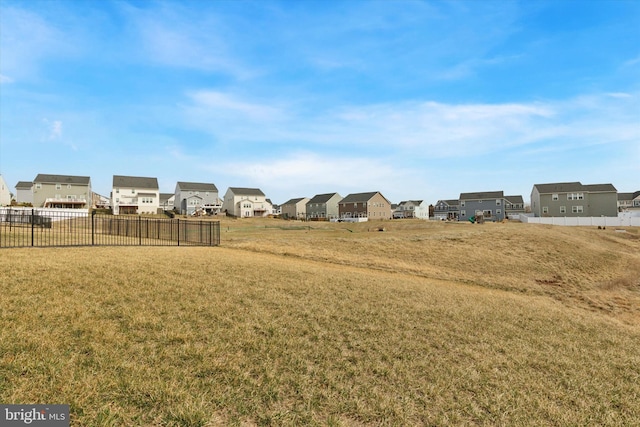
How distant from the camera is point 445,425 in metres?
4.29

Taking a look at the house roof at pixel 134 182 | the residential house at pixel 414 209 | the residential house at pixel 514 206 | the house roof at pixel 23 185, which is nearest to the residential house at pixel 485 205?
the residential house at pixel 514 206

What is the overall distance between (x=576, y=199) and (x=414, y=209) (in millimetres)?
51077

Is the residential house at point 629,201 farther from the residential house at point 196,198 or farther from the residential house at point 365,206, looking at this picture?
the residential house at point 196,198

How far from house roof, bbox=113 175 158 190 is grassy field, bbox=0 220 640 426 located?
238 feet

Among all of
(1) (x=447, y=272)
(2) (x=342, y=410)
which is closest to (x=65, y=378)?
(2) (x=342, y=410)

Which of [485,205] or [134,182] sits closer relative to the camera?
[134,182]

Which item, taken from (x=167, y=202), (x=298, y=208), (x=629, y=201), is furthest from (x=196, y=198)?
(x=629, y=201)

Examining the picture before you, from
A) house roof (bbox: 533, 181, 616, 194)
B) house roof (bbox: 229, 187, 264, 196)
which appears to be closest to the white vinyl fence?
house roof (bbox: 533, 181, 616, 194)

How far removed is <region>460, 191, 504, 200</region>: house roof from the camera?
77250 mm

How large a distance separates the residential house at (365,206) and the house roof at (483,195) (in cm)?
1993

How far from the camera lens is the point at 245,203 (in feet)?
276

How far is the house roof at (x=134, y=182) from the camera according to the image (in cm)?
7510

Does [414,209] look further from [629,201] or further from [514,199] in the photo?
[629,201]

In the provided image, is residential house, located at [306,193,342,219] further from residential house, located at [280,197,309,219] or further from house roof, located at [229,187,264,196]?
house roof, located at [229,187,264,196]
